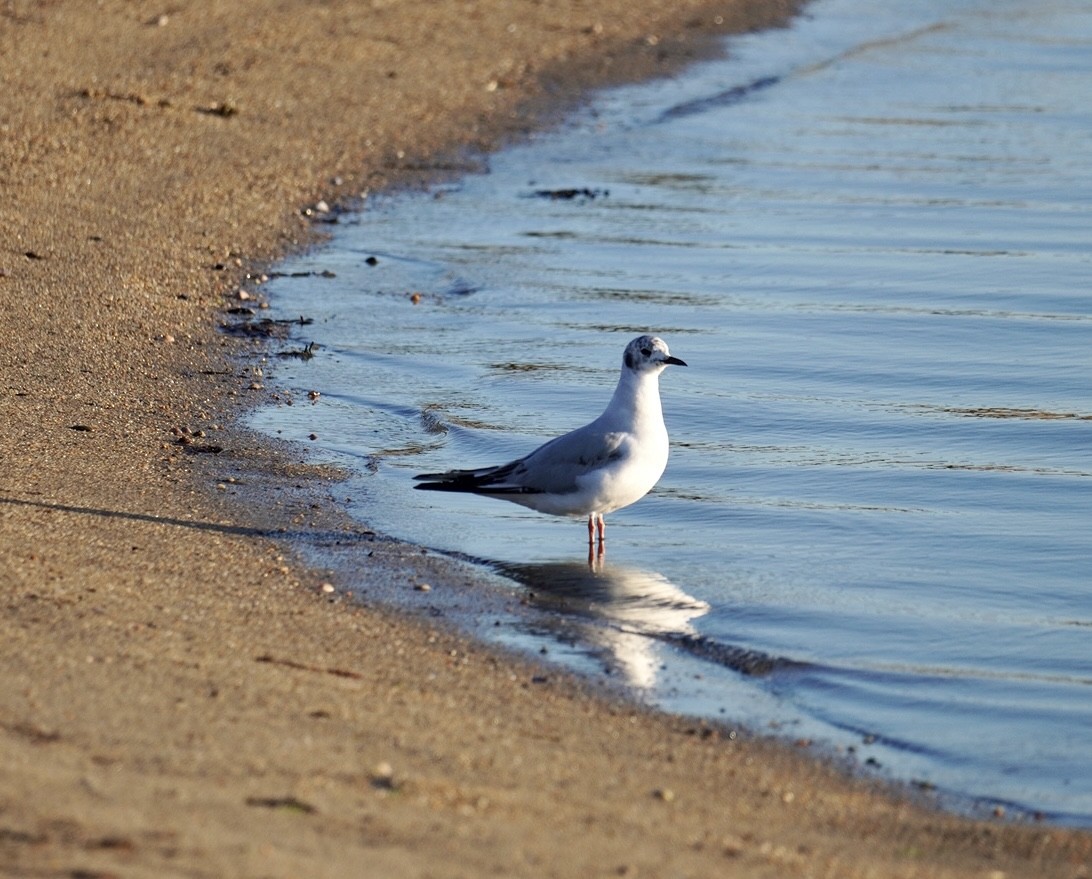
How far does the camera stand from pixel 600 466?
6957 millimetres

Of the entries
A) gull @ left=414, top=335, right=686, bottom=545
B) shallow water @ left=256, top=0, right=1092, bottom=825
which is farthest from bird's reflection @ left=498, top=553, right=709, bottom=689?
gull @ left=414, top=335, right=686, bottom=545

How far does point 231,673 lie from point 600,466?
84.7 inches

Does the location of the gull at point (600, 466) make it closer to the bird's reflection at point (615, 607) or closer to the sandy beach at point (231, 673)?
the bird's reflection at point (615, 607)

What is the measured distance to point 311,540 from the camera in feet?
22.7

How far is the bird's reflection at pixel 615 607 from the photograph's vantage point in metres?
6.07

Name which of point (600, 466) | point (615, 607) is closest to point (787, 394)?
point (600, 466)

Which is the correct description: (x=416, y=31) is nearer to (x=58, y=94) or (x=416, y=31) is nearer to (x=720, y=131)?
(x=720, y=131)

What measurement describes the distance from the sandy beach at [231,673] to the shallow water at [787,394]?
0.34m

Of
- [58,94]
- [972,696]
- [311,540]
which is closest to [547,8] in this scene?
[58,94]

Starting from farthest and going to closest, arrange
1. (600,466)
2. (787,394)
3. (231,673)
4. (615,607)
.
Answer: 1. (787,394)
2. (600,466)
3. (615,607)
4. (231,673)

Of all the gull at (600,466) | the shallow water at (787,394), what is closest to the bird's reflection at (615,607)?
the shallow water at (787,394)

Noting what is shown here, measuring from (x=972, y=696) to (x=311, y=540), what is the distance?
2.61m

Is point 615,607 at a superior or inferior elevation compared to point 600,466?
inferior

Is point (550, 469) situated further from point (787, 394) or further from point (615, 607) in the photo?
point (787, 394)
